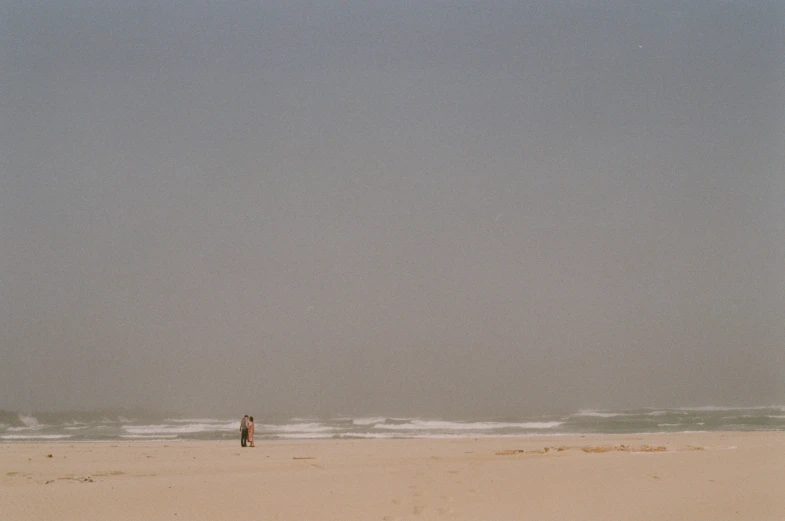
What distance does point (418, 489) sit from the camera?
1024 centimetres

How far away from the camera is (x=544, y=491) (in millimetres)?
10000

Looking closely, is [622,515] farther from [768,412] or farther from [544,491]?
[768,412]

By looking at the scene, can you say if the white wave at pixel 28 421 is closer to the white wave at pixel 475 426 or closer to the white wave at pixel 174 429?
the white wave at pixel 174 429

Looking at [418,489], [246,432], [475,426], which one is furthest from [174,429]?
[418,489]

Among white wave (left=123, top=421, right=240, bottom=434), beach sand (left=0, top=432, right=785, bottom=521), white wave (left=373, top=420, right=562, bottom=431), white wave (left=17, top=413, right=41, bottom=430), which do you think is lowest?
beach sand (left=0, top=432, right=785, bottom=521)

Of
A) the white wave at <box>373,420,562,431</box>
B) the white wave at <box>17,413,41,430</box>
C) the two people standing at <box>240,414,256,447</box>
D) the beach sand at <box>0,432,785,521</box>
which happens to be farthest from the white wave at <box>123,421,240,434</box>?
the beach sand at <box>0,432,785,521</box>

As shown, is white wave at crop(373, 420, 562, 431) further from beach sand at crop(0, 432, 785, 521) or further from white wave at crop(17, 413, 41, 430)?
beach sand at crop(0, 432, 785, 521)

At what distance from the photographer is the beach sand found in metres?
8.70

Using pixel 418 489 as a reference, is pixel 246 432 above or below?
above

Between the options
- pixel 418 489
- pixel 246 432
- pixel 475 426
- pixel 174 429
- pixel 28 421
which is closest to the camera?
pixel 418 489

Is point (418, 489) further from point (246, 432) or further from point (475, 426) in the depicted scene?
point (475, 426)

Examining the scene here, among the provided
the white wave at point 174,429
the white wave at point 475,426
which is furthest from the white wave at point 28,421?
the white wave at point 475,426

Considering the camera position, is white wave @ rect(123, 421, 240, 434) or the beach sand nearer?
the beach sand

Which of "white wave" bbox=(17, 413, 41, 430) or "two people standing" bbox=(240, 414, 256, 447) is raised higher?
"white wave" bbox=(17, 413, 41, 430)
